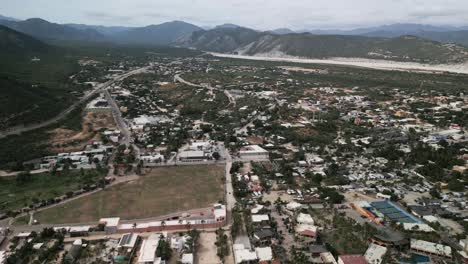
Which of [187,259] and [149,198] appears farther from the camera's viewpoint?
[149,198]

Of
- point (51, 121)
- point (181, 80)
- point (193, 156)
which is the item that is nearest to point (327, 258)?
point (193, 156)

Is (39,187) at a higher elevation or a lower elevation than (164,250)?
higher

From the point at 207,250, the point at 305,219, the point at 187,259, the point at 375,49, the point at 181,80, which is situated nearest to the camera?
the point at 187,259

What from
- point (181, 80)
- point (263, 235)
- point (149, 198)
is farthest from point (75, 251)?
point (181, 80)

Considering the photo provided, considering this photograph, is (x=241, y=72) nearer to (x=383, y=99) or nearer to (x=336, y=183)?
(x=383, y=99)

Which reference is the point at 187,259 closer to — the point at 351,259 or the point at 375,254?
the point at 351,259

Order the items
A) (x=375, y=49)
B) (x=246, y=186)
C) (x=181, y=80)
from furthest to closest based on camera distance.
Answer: (x=375, y=49) < (x=181, y=80) < (x=246, y=186)

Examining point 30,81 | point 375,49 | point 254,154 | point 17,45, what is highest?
point 17,45

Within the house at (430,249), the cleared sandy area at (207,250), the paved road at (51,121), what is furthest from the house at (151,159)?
the house at (430,249)
